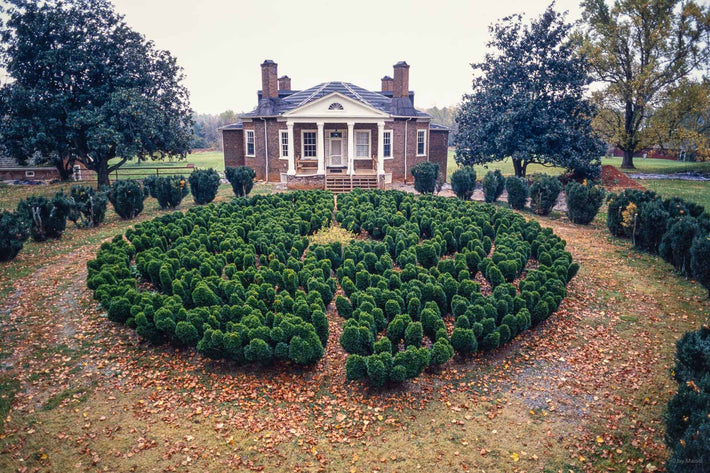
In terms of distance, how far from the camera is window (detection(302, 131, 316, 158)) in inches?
1180

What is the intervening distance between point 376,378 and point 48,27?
85.8 feet

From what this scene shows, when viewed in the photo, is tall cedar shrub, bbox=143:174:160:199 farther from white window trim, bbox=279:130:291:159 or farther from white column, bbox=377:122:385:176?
white column, bbox=377:122:385:176

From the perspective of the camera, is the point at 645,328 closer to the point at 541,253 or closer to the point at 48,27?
the point at 541,253

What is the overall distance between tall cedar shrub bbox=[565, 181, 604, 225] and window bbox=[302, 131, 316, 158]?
1657 cm

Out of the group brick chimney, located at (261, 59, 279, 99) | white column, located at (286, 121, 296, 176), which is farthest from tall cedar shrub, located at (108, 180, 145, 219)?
brick chimney, located at (261, 59, 279, 99)

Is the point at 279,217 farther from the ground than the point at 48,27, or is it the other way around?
the point at 48,27

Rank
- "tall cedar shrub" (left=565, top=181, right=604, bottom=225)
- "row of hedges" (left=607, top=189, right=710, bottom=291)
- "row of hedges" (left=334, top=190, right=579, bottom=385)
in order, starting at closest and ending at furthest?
"row of hedges" (left=334, top=190, right=579, bottom=385) < "row of hedges" (left=607, top=189, right=710, bottom=291) < "tall cedar shrub" (left=565, top=181, right=604, bottom=225)

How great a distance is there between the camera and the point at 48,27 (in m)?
23.5

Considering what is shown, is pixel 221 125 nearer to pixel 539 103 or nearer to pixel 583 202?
pixel 539 103

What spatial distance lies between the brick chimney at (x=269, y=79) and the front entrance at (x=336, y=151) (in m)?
5.00

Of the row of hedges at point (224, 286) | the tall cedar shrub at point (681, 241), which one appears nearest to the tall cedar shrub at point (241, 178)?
the row of hedges at point (224, 286)

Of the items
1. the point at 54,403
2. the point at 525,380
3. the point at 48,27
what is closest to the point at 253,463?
the point at 54,403

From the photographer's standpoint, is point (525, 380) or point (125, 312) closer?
point (525, 380)

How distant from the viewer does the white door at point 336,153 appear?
3008cm
